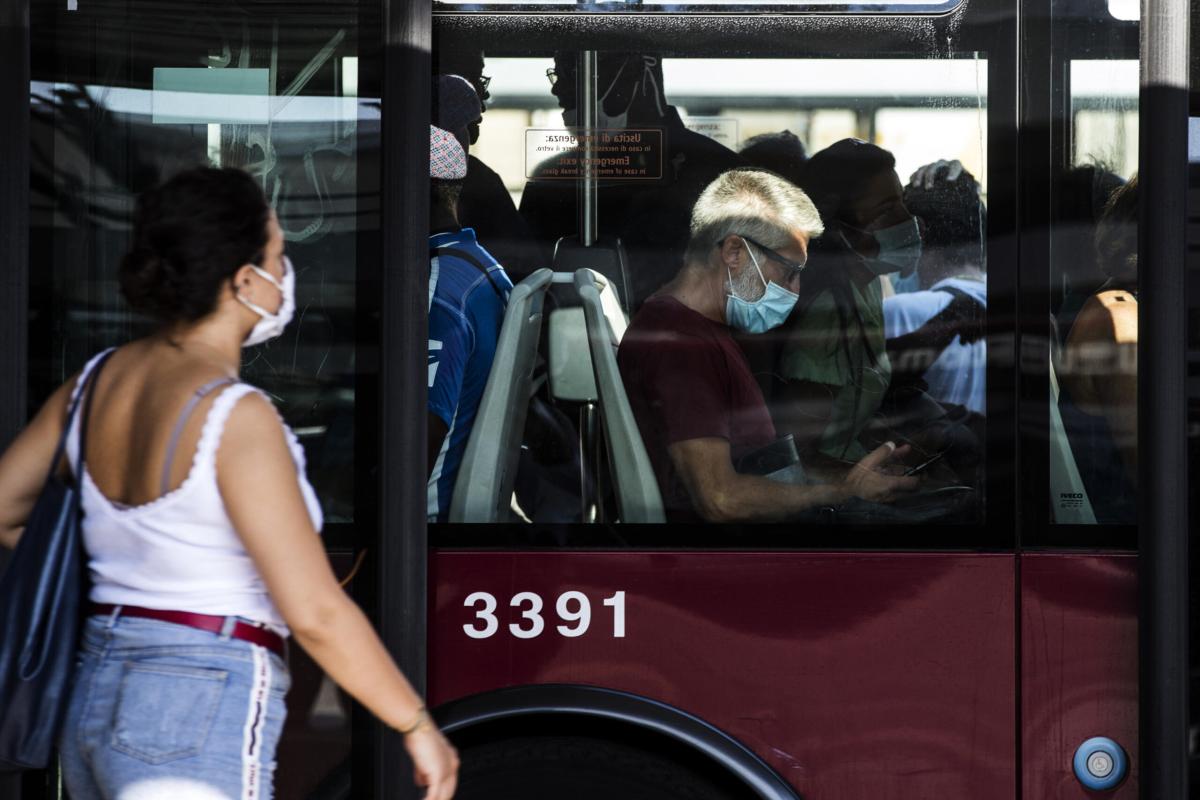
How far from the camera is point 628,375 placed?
2881mm

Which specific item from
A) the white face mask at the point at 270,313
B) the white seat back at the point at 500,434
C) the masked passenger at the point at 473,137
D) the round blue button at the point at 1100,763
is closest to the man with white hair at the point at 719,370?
the white seat back at the point at 500,434

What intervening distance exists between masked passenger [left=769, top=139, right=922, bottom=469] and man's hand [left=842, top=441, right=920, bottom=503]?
0.14ft

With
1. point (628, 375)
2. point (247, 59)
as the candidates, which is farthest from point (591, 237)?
point (247, 59)

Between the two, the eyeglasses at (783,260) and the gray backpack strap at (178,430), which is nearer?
Answer: the gray backpack strap at (178,430)

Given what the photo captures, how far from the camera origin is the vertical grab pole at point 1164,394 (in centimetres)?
274

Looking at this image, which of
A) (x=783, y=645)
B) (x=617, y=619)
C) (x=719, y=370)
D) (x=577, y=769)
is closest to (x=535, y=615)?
(x=617, y=619)

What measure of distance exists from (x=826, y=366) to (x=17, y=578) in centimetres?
162

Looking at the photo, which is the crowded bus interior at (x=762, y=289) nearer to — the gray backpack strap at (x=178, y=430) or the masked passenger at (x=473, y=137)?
the masked passenger at (x=473, y=137)

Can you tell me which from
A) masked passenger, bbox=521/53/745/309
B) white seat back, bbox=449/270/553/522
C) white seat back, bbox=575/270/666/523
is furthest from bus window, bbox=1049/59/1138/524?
white seat back, bbox=449/270/553/522

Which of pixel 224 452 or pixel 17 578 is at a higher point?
pixel 224 452

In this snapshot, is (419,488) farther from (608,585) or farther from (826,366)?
(826,366)

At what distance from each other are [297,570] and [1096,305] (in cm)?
179

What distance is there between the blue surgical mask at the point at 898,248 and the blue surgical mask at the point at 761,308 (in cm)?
19

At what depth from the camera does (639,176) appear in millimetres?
2838
